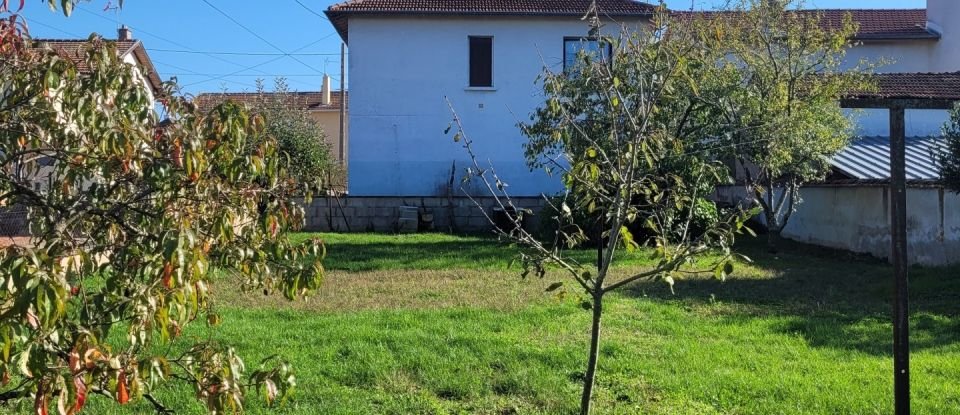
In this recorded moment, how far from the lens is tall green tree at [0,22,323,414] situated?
234cm

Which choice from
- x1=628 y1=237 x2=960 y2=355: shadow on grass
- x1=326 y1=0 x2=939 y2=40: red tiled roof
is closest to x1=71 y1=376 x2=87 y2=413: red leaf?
x1=628 y1=237 x2=960 y2=355: shadow on grass

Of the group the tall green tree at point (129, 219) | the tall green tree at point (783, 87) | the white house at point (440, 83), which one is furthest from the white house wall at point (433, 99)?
the tall green tree at point (129, 219)

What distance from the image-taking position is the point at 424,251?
14656 millimetres

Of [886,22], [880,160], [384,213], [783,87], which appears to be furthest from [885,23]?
[384,213]

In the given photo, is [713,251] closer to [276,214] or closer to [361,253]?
[276,214]

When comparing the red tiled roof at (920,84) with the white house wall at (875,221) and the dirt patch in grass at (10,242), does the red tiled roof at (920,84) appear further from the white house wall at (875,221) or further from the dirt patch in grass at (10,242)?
the dirt patch in grass at (10,242)

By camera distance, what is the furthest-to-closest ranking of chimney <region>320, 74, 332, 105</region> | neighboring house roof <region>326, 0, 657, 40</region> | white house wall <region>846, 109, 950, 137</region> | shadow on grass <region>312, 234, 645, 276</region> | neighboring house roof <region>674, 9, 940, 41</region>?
chimney <region>320, 74, 332, 105</region>
neighboring house roof <region>674, 9, 940, 41</region>
neighboring house roof <region>326, 0, 657, 40</region>
white house wall <region>846, 109, 950, 137</region>
shadow on grass <region>312, 234, 645, 276</region>

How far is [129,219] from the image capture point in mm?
3170

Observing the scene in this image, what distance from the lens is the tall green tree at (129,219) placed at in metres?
2.34

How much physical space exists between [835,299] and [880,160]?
7.74 m

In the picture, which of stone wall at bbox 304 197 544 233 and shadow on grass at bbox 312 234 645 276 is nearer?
shadow on grass at bbox 312 234 645 276

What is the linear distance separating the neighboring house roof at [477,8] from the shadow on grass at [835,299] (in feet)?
30.3

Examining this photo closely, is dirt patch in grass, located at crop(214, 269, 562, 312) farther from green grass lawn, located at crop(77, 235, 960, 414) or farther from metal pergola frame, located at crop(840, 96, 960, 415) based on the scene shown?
metal pergola frame, located at crop(840, 96, 960, 415)

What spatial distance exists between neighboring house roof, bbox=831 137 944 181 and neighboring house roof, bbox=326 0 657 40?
6116 mm
